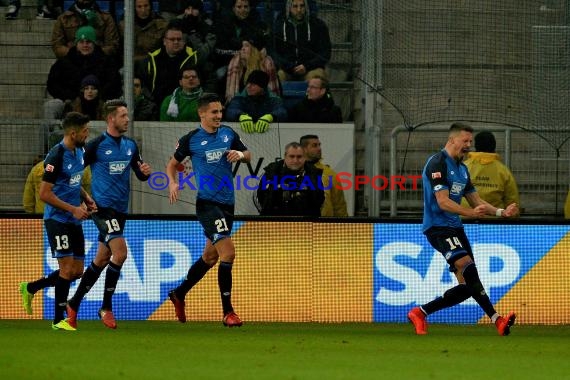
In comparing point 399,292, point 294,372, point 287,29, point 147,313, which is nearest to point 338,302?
point 399,292

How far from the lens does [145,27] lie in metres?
15.9

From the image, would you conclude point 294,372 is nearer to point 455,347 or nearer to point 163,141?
point 455,347

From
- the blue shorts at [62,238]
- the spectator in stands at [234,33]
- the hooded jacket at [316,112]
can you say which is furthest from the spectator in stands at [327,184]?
the blue shorts at [62,238]

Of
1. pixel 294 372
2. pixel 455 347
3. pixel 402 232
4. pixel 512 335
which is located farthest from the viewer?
pixel 402 232

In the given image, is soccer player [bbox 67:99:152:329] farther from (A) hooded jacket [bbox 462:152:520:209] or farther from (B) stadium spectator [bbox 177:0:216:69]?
(A) hooded jacket [bbox 462:152:520:209]

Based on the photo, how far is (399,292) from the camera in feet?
46.3

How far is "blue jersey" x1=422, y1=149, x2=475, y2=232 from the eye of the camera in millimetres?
11852

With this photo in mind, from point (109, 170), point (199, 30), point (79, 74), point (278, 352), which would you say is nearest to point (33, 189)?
point (79, 74)

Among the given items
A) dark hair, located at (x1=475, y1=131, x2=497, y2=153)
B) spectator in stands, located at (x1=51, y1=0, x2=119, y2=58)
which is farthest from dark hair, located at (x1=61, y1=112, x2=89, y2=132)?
dark hair, located at (x1=475, y1=131, x2=497, y2=153)

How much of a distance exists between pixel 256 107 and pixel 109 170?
2762 mm

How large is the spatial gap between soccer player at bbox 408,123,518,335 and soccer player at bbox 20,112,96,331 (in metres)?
3.31

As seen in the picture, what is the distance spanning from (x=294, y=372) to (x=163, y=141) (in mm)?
6688

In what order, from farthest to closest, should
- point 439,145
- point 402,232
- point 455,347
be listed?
point 439,145, point 402,232, point 455,347

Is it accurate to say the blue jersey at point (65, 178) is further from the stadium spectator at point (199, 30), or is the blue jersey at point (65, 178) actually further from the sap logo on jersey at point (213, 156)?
the stadium spectator at point (199, 30)
